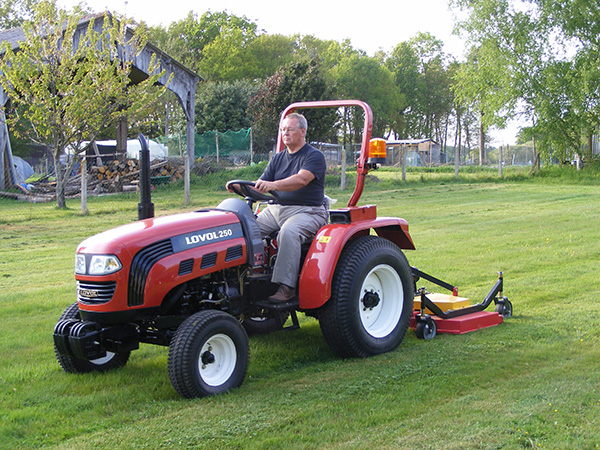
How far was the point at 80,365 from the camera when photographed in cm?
456

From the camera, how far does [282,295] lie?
4793 millimetres

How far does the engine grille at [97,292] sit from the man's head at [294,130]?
5.75ft

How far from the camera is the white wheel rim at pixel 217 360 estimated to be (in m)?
4.12

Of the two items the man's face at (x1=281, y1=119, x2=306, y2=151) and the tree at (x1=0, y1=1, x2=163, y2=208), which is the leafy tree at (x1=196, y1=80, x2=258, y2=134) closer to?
the tree at (x1=0, y1=1, x2=163, y2=208)

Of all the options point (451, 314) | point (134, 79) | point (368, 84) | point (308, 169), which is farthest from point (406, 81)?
point (308, 169)

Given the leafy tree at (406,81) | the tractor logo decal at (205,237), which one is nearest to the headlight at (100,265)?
the tractor logo decal at (205,237)

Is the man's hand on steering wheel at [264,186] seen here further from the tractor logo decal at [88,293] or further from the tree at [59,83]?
the tree at [59,83]

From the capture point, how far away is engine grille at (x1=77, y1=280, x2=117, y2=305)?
4.04 metres

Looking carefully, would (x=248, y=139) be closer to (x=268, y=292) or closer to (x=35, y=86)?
(x=35, y=86)

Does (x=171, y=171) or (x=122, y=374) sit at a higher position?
(x=171, y=171)

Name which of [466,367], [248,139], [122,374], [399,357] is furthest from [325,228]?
[248,139]

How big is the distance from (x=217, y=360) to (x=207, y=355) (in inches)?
6.0

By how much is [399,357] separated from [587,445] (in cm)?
173

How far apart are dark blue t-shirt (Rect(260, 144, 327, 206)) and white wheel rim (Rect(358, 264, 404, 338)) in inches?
28.6
